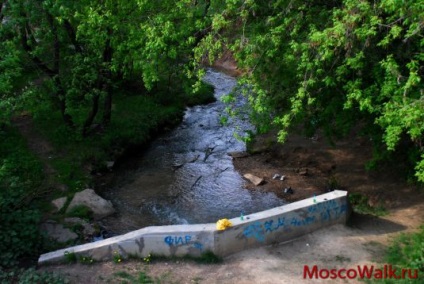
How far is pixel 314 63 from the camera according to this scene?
972 centimetres

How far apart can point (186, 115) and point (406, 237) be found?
14.1 m

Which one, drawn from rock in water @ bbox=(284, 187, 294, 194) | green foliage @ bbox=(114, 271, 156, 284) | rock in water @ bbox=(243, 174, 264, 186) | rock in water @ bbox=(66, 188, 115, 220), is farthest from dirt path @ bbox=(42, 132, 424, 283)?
rock in water @ bbox=(66, 188, 115, 220)

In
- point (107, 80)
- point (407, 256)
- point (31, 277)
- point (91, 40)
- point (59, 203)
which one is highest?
point (91, 40)

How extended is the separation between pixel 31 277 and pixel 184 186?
24.0 feet

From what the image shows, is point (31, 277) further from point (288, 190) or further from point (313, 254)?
point (288, 190)

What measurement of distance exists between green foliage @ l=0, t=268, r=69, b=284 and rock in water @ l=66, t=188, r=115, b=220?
421 cm

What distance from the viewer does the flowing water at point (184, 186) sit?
1317 cm

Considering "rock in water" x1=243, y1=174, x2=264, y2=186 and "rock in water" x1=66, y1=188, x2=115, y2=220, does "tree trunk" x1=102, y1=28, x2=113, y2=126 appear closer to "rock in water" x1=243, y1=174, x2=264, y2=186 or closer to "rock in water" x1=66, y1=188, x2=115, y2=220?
"rock in water" x1=66, y1=188, x2=115, y2=220

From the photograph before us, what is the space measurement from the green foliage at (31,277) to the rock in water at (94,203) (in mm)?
4211

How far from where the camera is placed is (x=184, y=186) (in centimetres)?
1507

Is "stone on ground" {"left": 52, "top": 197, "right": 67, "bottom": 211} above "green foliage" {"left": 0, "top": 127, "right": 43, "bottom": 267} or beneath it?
beneath

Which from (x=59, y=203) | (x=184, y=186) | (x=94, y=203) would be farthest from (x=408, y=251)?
(x=59, y=203)

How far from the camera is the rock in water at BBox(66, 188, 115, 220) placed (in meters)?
12.9

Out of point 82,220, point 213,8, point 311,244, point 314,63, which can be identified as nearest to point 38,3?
point 213,8
